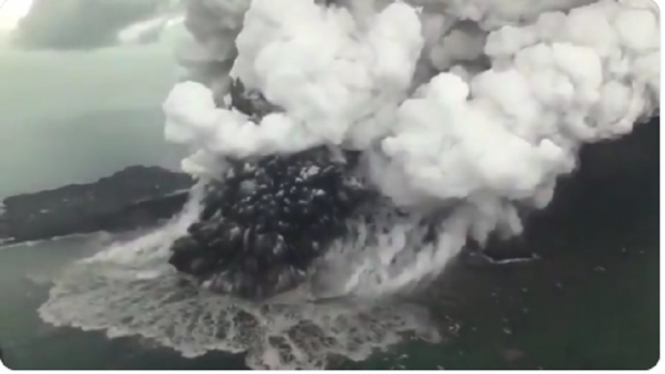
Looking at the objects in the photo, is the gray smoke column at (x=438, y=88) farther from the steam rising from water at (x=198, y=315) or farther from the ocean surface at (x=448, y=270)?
the steam rising from water at (x=198, y=315)

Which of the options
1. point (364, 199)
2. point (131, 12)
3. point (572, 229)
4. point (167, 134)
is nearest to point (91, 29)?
point (131, 12)

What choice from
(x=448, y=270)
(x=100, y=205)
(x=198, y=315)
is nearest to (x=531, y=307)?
(x=448, y=270)

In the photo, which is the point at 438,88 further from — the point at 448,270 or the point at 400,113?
the point at 448,270

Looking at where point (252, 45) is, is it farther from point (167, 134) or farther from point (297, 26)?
point (167, 134)

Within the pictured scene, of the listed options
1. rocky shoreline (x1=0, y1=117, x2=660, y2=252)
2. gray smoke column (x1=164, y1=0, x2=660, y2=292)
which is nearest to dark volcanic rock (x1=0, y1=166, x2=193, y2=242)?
rocky shoreline (x1=0, y1=117, x2=660, y2=252)

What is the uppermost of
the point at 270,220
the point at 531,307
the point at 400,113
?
the point at 400,113

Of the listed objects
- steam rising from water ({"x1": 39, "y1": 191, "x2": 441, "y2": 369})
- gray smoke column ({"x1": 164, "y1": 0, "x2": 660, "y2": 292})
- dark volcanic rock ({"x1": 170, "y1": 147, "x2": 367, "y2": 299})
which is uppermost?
gray smoke column ({"x1": 164, "y1": 0, "x2": 660, "y2": 292})

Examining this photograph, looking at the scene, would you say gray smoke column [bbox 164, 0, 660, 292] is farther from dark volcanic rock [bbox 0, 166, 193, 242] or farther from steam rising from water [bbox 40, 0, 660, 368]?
dark volcanic rock [bbox 0, 166, 193, 242]
